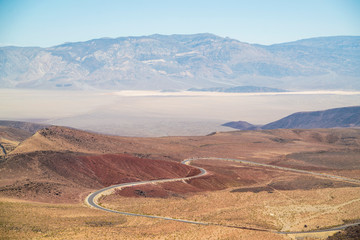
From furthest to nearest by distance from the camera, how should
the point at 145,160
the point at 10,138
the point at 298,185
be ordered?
the point at 10,138 → the point at 145,160 → the point at 298,185

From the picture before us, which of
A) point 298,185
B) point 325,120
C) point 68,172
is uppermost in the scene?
point 68,172

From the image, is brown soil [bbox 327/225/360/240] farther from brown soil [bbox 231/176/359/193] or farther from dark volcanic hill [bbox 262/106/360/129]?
dark volcanic hill [bbox 262/106/360/129]

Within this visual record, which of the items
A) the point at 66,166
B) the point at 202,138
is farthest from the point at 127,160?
the point at 202,138

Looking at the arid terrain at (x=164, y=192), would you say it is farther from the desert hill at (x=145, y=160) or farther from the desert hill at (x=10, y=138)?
the desert hill at (x=10, y=138)

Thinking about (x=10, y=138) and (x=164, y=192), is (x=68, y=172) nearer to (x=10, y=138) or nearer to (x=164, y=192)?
(x=164, y=192)

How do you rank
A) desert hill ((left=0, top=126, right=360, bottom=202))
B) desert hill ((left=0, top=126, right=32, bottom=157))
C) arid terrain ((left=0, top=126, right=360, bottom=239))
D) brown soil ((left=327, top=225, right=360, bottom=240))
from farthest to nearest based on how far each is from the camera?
desert hill ((left=0, top=126, right=32, bottom=157)), desert hill ((left=0, top=126, right=360, bottom=202)), arid terrain ((left=0, top=126, right=360, bottom=239)), brown soil ((left=327, top=225, right=360, bottom=240))

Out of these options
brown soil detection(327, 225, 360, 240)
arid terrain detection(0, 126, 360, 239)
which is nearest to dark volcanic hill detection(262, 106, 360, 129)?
arid terrain detection(0, 126, 360, 239)

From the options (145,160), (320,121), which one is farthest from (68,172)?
(320,121)

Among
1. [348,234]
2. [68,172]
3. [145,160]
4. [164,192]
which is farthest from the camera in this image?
[145,160]

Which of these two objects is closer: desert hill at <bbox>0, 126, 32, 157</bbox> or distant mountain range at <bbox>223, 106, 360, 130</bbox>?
desert hill at <bbox>0, 126, 32, 157</bbox>
